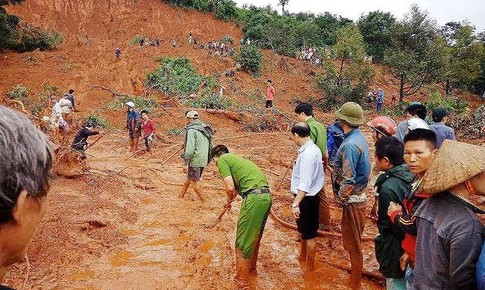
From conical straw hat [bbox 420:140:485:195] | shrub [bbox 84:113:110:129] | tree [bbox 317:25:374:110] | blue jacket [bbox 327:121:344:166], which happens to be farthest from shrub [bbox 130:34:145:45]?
conical straw hat [bbox 420:140:485:195]

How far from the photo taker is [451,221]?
1.68 m

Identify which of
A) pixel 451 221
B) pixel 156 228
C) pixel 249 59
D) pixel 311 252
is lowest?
pixel 156 228

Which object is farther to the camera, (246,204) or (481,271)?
(246,204)

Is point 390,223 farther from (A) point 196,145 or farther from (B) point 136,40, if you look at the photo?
(B) point 136,40

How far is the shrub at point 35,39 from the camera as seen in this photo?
2177 centimetres

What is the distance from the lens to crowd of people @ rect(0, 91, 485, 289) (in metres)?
1.01

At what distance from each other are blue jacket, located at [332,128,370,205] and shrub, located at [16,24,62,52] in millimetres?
23017

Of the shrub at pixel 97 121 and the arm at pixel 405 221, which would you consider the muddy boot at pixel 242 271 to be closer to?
the arm at pixel 405 221

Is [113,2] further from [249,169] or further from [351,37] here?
[249,169]

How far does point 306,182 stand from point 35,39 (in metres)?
23.3

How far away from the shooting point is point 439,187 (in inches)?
68.2

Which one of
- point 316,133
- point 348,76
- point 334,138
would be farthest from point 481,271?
point 348,76

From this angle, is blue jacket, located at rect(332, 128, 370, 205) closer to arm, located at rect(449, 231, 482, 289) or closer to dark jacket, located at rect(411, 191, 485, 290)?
dark jacket, located at rect(411, 191, 485, 290)

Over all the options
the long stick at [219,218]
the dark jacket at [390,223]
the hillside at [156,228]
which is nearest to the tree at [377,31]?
the hillside at [156,228]
